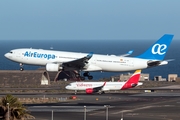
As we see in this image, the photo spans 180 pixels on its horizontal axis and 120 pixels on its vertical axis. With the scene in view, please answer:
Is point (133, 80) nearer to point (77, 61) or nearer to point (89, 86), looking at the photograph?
point (89, 86)

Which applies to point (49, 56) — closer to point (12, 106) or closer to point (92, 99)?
point (92, 99)

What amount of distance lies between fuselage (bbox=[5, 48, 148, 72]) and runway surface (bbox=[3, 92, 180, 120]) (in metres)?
4.94

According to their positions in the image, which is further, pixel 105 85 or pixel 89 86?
pixel 89 86

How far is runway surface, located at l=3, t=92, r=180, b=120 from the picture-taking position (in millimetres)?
74312

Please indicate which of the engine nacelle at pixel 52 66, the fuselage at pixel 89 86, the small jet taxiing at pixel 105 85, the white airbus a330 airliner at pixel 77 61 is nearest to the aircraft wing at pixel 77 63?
the white airbus a330 airliner at pixel 77 61

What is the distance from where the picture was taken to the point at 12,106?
2158 inches

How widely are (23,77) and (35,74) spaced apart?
2632 mm

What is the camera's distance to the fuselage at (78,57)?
108 m

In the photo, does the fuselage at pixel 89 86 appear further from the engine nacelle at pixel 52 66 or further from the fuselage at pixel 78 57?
the engine nacelle at pixel 52 66

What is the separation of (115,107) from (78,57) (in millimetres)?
26339

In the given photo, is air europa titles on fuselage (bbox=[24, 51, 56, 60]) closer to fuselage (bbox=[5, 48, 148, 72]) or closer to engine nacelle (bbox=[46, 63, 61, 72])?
fuselage (bbox=[5, 48, 148, 72])

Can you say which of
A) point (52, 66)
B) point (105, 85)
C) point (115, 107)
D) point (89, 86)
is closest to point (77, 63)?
point (52, 66)

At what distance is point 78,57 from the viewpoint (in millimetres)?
111125

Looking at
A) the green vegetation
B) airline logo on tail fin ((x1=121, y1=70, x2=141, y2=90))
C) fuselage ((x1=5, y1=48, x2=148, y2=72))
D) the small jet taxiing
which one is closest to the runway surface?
the small jet taxiing
